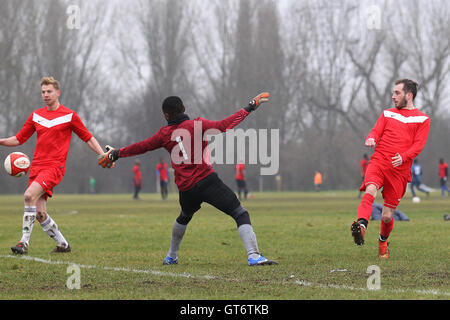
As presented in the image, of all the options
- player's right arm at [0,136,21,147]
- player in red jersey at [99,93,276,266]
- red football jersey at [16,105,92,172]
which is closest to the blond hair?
red football jersey at [16,105,92,172]

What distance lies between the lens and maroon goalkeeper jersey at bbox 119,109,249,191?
8047 mm

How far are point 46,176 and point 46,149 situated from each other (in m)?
0.38

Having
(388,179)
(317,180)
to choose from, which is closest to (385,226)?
(388,179)

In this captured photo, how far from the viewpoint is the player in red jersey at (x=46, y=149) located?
9.70 meters

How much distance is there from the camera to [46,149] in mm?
9812

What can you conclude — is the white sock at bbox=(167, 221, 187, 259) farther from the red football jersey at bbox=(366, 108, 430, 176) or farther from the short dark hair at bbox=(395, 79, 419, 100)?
the short dark hair at bbox=(395, 79, 419, 100)

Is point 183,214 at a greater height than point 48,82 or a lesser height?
lesser

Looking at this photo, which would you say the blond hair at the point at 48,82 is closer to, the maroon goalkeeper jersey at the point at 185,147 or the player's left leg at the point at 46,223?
the player's left leg at the point at 46,223

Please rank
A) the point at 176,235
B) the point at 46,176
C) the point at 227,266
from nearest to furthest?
the point at 227,266 → the point at 176,235 → the point at 46,176

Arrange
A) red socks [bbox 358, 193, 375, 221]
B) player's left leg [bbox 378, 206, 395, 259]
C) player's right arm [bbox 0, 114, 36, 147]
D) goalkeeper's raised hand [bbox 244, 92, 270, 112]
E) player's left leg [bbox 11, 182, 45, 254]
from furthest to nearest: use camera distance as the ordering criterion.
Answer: player's right arm [bbox 0, 114, 36, 147], player's left leg [bbox 11, 182, 45, 254], player's left leg [bbox 378, 206, 395, 259], red socks [bbox 358, 193, 375, 221], goalkeeper's raised hand [bbox 244, 92, 270, 112]

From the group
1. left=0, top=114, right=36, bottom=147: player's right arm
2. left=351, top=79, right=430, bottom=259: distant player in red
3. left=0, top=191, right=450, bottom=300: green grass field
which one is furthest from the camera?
left=0, top=114, right=36, bottom=147: player's right arm

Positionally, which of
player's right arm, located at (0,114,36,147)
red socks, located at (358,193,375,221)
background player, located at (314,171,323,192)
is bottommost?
background player, located at (314,171,323,192)

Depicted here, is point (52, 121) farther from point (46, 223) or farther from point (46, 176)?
point (46, 223)

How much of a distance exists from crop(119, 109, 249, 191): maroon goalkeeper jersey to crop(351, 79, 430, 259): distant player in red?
1.97 meters
